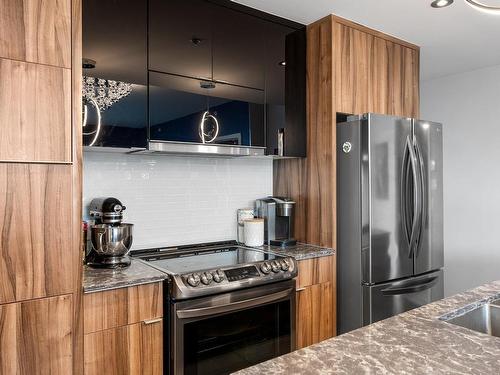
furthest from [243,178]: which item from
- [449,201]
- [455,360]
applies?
[449,201]

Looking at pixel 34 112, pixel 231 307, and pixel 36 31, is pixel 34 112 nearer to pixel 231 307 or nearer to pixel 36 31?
pixel 36 31

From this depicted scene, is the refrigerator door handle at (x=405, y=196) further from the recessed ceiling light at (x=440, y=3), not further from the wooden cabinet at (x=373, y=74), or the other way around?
the recessed ceiling light at (x=440, y=3)

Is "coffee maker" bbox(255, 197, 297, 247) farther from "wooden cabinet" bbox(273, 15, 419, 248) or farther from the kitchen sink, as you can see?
the kitchen sink

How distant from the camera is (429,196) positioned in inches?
118

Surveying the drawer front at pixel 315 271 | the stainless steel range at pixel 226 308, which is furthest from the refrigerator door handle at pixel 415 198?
the stainless steel range at pixel 226 308

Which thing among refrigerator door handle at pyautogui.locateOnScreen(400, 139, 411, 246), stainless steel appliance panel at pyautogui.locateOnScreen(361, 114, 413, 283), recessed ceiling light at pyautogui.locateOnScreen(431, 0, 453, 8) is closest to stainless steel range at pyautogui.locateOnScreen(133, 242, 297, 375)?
stainless steel appliance panel at pyautogui.locateOnScreen(361, 114, 413, 283)

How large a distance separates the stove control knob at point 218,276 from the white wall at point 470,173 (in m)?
3.13

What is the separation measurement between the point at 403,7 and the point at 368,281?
1807 mm

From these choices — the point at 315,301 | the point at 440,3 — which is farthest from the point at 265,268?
the point at 440,3

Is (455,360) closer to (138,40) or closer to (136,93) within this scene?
(136,93)

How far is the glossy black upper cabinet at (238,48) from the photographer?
8.21ft

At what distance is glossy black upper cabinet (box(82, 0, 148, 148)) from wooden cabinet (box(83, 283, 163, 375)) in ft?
2.57

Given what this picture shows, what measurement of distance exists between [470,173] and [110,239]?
3.68 meters

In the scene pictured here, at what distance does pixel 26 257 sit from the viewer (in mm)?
1676
